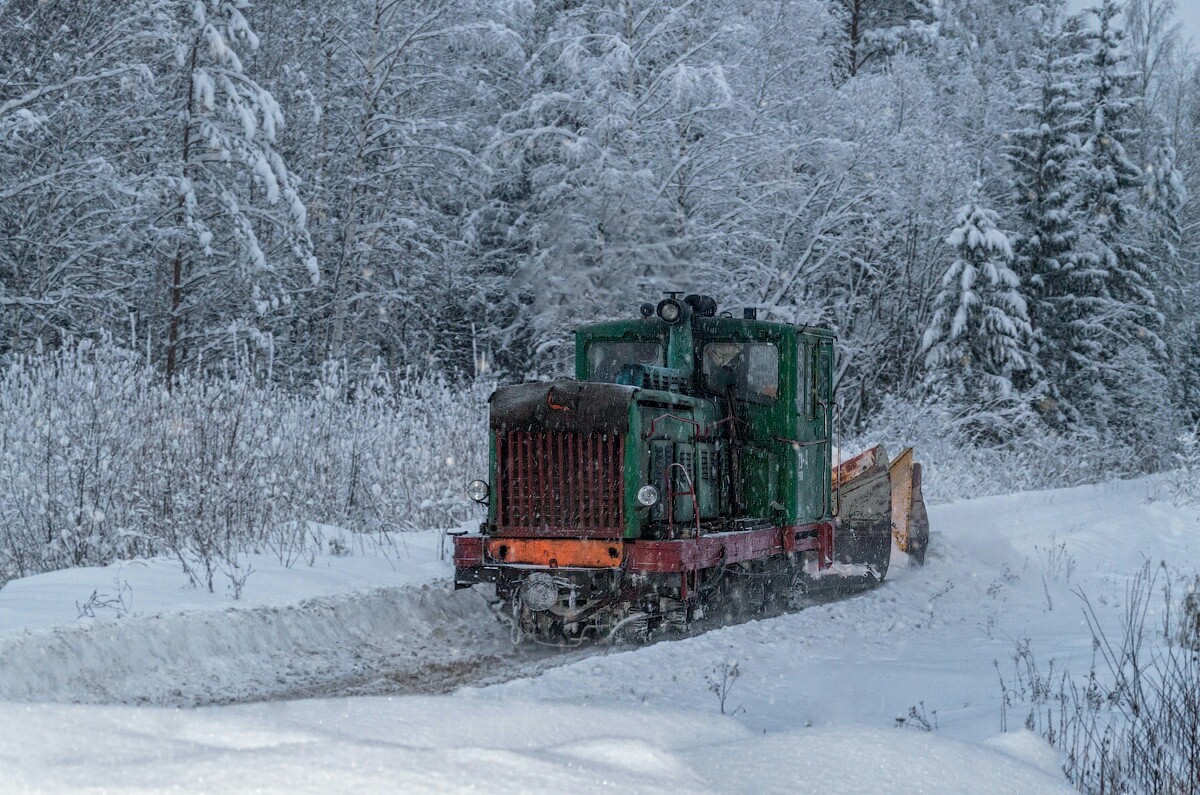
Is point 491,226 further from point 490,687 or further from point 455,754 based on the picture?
point 455,754

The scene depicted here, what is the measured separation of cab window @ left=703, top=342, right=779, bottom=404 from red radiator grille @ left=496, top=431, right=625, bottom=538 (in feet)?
6.18

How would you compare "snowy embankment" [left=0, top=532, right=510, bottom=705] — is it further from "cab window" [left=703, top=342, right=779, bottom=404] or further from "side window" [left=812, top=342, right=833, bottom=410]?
"side window" [left=812, top=342, right=833, bottom=410]

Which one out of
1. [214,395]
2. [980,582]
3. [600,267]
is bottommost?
[980,582]

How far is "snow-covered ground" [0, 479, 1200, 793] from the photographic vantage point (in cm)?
296

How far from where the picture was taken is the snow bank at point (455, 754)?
273cm

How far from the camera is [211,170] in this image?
717 inches

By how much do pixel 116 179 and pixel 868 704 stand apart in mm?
12794

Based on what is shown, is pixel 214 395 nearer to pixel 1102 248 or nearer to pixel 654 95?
pixel 654 95

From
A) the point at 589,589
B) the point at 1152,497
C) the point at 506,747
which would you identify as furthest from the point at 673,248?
the point at 506,747

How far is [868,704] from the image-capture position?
6672 millimetres

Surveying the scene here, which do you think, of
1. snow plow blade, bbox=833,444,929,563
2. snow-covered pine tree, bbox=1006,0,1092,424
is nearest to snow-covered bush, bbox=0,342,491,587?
snow plow blade, bbox=833,444,929,563

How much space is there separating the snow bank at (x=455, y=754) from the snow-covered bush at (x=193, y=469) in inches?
191

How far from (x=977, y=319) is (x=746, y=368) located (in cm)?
2076

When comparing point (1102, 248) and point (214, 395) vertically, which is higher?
point (1102, 248)
